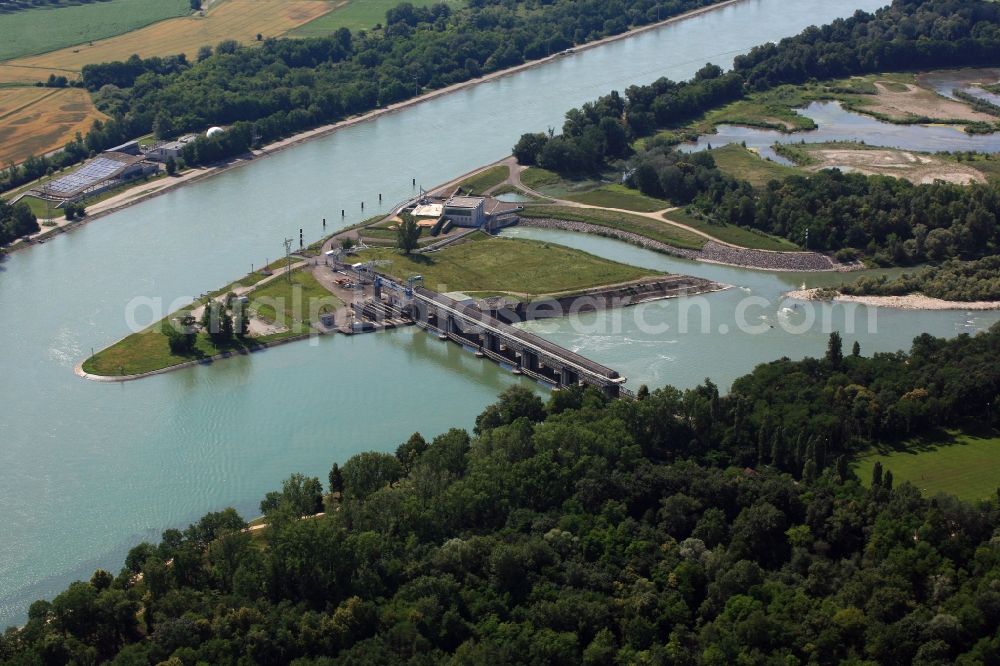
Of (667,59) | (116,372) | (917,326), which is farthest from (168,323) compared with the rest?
(667,59)

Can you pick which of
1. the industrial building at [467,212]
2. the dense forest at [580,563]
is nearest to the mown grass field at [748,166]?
the industrial building at [467,212]

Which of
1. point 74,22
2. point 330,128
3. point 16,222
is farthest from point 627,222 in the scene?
point 74,22

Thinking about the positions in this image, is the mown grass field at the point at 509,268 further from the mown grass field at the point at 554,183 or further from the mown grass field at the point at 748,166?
the mown grass field at the point at 748,166

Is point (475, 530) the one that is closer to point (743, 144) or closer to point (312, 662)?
point (312, 662)

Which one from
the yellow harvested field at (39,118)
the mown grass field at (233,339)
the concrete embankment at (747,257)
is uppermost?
the yellow harvested field at (39,118)

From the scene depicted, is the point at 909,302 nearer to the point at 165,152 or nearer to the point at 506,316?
the point at 506,316
